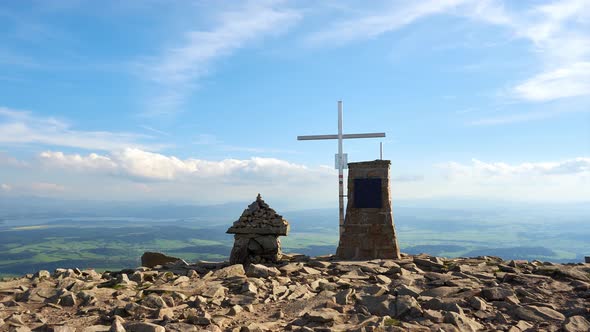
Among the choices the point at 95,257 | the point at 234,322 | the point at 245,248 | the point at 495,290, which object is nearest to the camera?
the point at 234,322

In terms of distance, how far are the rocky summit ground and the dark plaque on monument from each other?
3719 millimetres

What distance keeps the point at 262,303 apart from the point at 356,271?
4.75m

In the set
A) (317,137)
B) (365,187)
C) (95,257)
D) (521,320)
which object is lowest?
(95,257)

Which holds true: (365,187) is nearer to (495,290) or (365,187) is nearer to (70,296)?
(495,290)

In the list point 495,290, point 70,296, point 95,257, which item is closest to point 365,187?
point 495,290

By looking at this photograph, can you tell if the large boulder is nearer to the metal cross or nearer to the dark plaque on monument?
the metal cross

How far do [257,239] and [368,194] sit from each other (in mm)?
5108

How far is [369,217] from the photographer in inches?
744

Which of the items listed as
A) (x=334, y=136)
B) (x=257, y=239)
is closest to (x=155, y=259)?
(x=257, y=239)

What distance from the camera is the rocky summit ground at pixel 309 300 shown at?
9.80 metres

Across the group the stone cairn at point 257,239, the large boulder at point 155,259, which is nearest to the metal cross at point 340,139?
the stone cairn at point 257,239

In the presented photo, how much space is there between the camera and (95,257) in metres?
160

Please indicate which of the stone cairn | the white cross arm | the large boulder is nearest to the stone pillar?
the stone cairn

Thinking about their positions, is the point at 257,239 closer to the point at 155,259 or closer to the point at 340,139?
the point at 155,259
